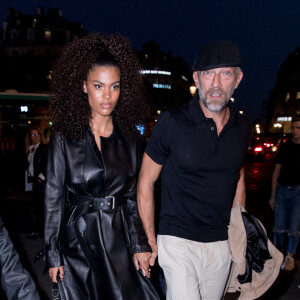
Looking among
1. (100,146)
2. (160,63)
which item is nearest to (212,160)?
(100,146)

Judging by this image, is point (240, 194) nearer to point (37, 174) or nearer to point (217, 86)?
point (217, 86)

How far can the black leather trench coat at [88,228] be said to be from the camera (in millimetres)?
2484

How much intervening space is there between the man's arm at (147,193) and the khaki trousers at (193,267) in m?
0.11

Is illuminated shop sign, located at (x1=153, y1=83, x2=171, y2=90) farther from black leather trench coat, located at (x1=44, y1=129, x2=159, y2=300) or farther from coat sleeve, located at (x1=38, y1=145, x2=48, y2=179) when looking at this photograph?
black leather trench coat, located at (x1=44, y1=129, x2=159, y2=300)

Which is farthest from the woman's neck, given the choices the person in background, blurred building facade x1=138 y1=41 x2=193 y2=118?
blurred building facade x1=138 y1=41 x2=193 y2=118

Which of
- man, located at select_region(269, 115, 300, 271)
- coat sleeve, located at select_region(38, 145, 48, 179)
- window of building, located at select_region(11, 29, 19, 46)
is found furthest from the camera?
window of building, located at select_region(11, 29, 19, 46)

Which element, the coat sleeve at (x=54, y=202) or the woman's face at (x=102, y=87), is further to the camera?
the woman's face at (x=102, y=87)

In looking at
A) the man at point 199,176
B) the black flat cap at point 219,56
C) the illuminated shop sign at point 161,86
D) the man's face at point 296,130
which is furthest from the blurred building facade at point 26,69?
the illuminated shop sign at point 161,86

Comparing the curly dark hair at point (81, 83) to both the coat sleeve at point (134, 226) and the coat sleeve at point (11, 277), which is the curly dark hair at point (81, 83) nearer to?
the coat sleeve at point (134, 226)

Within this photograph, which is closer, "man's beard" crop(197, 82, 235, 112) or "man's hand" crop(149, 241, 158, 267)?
"man's beard" crop(197, 82, 235, 112)

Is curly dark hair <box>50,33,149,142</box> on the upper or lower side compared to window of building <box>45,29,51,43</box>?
lower

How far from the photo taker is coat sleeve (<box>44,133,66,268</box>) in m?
2.46

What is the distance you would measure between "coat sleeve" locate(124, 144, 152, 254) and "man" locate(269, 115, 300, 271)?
10.3 feet

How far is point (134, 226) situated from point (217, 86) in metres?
1.31
